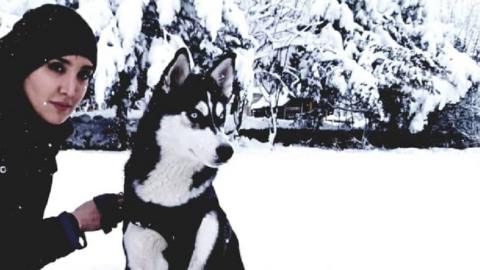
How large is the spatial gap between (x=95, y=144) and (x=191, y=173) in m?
10.6

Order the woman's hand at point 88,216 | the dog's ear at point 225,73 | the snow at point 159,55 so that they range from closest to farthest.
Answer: the woman's hand at point 88,216, the dog's ear at point 225,73, the snow at point 159,55

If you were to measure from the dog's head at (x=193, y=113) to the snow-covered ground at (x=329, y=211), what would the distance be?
71.8 inches

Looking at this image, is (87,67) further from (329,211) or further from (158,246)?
(329,211)

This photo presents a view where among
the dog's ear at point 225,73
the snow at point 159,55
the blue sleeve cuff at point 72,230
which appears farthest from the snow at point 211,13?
the blue sleeve cuff at point 72,230

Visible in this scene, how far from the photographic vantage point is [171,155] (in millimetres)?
2857

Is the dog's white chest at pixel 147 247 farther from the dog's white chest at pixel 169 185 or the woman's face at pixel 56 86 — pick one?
the woman's face at pixel 56 86

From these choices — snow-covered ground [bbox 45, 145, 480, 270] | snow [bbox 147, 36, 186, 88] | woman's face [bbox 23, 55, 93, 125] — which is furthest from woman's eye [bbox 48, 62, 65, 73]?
snow [bbox 147, 36, 186, 88]

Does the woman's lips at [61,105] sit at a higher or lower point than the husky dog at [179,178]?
higher

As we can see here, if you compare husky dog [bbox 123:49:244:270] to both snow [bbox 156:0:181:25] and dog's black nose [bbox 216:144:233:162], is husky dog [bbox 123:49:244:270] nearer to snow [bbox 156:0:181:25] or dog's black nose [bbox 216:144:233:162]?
dog's black nose [bbox 216:144:233:162]

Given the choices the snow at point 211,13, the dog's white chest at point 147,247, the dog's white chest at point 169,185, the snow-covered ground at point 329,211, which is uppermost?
the snow at point 211,13

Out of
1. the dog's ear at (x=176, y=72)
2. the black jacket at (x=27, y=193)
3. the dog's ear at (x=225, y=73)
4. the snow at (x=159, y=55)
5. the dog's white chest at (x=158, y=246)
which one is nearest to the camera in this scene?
the black jacket at (x=27, y=193)

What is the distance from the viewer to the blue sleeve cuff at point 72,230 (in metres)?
1.94

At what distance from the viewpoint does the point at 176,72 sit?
2914 mm

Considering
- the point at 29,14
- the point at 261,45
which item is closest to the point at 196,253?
the point at 29,14
